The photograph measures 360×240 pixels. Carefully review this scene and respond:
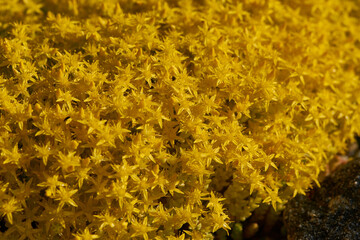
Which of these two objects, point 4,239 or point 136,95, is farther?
point 136,95

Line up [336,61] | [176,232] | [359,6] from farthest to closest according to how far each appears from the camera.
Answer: [359,6] → [336,61] → [176,232]

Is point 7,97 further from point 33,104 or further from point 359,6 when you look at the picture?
point 359,6

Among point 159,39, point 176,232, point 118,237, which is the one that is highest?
point 159,39

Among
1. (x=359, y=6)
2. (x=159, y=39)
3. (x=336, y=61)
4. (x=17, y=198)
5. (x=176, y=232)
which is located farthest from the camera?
(x=359, y=6)

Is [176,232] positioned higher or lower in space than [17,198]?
lower

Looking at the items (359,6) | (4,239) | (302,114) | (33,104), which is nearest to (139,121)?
(33,104)

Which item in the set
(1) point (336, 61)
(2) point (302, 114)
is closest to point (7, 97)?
(2) point (302, 114)
